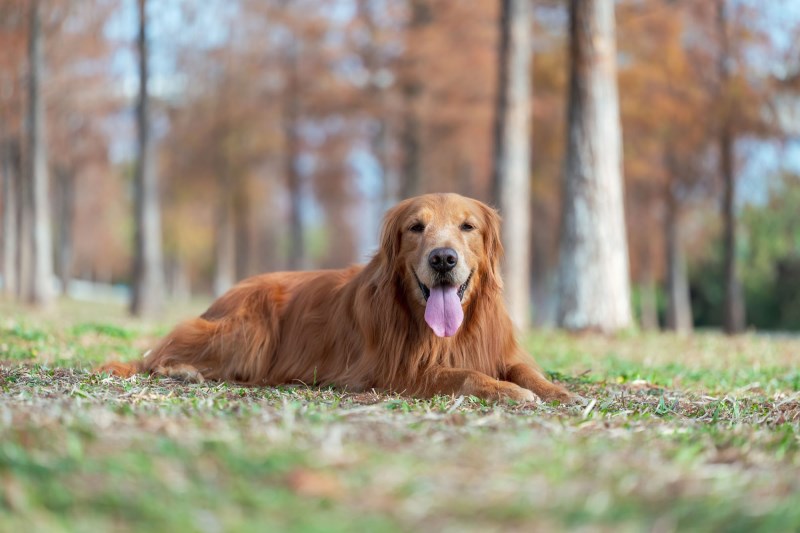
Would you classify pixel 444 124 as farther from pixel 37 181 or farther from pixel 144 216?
pixel 37 181

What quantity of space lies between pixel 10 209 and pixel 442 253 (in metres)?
20.7

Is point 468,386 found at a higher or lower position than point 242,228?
lower

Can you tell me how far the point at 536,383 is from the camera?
16.0ft

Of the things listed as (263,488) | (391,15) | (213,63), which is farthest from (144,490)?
(213,63)

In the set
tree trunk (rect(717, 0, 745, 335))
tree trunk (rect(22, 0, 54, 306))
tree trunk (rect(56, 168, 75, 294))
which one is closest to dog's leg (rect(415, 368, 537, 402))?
tree trunk (rect(22, 0, 54, 306))

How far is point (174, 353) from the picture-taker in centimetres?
577

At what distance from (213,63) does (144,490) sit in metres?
25.0

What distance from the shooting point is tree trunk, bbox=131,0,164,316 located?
16469 millimetres

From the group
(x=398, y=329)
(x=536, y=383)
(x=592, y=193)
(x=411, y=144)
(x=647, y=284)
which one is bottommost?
(x=647, y=284)

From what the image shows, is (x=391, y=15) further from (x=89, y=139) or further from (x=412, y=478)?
(x=412, y=478)

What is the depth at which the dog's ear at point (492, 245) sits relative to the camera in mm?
5145

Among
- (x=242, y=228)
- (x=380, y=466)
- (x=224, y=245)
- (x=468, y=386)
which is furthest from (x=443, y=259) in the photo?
(x=242, y=228)

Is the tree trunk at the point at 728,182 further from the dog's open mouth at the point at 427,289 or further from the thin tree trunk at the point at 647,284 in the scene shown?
the dog's open mouth at the point at 427,289

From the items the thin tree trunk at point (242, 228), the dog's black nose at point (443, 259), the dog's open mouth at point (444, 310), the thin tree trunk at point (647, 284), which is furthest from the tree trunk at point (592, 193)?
the thin tree trunk at point (242, 228)
